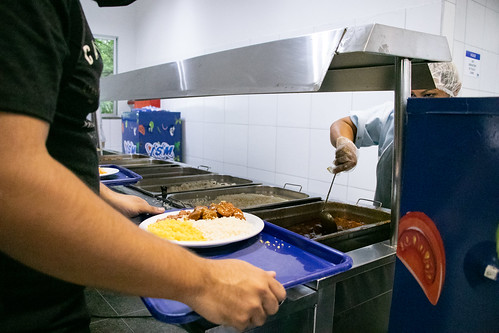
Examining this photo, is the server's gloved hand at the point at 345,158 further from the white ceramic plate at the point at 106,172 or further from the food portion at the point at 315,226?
the white ceramic plate at the point at 106,172

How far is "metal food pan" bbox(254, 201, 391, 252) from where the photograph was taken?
113cm

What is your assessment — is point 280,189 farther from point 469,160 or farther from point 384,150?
point 469,160

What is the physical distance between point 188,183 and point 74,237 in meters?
1.54

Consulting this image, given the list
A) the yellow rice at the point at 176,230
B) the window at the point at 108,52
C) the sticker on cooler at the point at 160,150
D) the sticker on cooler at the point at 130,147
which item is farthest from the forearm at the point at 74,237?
the window at the point at 108,52

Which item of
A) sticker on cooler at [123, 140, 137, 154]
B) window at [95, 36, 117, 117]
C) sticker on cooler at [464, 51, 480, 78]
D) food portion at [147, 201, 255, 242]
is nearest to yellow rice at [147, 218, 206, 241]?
food portion at [147, 201, 255, 242]

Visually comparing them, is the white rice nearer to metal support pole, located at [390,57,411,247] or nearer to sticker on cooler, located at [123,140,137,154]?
metal support pole, located at [390,57,411,247]

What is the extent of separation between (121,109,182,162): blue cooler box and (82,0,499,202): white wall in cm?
17

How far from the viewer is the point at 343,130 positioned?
6.80 ft

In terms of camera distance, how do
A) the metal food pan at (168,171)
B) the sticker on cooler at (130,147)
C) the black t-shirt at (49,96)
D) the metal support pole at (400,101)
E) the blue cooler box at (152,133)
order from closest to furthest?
the black t-shirt at (49,96), the metal support pole at (400,101), the metal food pan at (168,171), the blue cooler box at (152,133), the sticker on cooler at (130,147)

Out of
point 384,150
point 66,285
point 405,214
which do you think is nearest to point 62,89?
point 66,285

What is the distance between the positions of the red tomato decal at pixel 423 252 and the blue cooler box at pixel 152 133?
3335 millimetres

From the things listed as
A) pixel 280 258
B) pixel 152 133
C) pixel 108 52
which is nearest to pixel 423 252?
pixel 280 258

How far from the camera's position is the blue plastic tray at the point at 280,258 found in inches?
25.5

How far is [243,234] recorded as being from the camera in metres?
0.96
